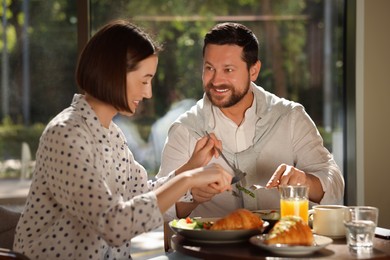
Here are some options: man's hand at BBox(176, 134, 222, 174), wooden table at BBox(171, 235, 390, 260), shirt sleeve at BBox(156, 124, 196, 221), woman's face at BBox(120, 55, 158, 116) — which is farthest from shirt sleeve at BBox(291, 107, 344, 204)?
woman's face at BBox(120, 55, 158, 116)

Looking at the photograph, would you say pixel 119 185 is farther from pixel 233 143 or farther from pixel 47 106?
pixel 47 106

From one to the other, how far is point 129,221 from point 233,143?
44.2 inches

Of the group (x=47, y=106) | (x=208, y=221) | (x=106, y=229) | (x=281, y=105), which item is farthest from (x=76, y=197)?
(x=47, y=106)

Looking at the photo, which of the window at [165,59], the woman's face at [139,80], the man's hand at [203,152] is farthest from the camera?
the window at [165,59]

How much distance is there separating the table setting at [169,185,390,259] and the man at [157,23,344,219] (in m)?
0.63

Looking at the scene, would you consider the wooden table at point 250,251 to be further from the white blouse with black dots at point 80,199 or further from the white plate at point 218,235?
the white blouse with black dots at point 80,199

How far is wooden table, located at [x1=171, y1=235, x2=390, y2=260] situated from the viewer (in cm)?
197

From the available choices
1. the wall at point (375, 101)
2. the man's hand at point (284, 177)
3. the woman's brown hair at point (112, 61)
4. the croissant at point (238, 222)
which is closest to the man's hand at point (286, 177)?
the man's hand at point (284, 177)

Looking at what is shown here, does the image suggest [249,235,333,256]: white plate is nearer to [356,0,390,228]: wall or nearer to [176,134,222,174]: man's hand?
[176,134,222,174]: man's hand

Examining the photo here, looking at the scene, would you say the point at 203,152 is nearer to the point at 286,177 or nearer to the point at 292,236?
the point at 286,177

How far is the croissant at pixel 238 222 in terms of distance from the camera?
2.12 metres

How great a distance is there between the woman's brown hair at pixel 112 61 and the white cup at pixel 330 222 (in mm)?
641

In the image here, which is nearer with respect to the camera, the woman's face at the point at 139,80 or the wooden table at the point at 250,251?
the wooden table at the point at 250,251

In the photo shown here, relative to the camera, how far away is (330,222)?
222 centimetres
